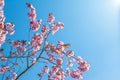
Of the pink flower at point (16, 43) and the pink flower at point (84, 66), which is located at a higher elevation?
the pink flower at point (16, 43)

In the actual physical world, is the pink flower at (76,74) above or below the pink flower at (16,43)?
below

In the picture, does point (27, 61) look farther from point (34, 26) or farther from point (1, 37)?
point (34, 26)

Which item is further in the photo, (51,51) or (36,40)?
(36,40)

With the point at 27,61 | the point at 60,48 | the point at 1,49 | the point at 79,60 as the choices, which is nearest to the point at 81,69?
the point at 79,60

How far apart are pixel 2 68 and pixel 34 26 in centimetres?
270

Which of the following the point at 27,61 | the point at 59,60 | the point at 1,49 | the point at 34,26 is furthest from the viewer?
the point at 34,26

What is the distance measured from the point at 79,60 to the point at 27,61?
109 inches

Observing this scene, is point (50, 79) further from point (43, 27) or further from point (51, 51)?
point (43, 27)

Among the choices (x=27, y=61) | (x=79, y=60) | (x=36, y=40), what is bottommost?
(x=27, y=61)

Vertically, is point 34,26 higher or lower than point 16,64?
higher

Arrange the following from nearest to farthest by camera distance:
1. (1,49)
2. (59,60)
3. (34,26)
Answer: (1,49) → (59,60) → (34,26)

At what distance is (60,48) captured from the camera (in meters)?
13.2

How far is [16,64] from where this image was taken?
13.0m

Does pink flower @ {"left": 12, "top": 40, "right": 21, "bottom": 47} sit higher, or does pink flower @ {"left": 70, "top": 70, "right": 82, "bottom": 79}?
pink flower @ {"left": 12, "top": 40, "right": 21, "bottom": 47}
